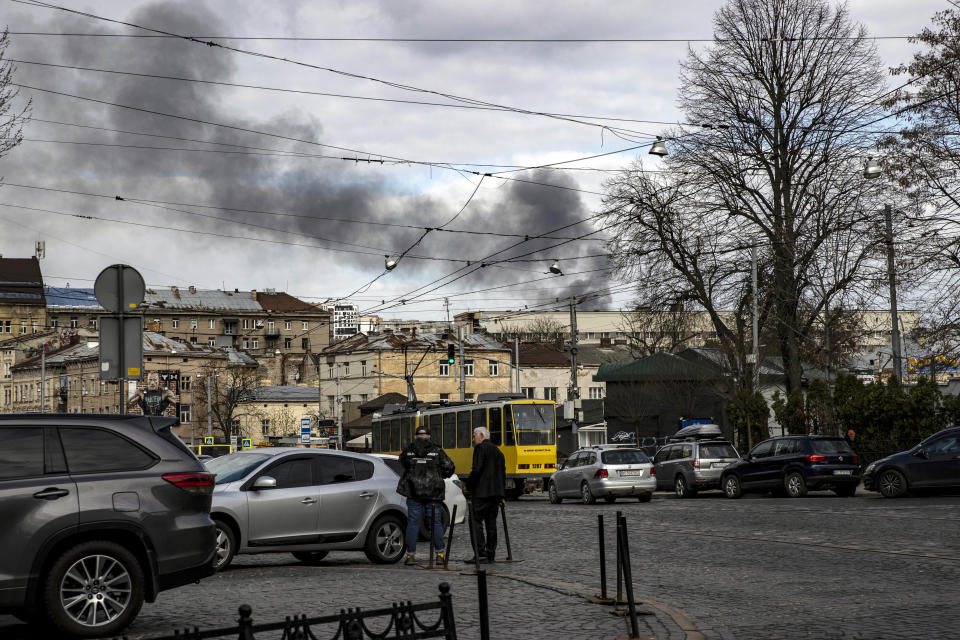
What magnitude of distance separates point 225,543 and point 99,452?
520cm

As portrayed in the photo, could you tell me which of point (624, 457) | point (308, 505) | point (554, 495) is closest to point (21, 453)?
point (308, 505)

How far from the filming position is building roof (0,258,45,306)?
13462 centimetres

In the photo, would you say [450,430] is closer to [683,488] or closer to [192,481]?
[683,488]

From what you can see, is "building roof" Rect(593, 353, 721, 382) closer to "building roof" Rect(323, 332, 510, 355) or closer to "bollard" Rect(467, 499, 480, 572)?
"building roof" Rect(323, 332, 510, 355)

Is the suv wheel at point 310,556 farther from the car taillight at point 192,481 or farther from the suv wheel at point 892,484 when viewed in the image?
the suv wheel at point 892,484

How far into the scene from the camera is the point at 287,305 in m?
158

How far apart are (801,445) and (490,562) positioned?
17099 mm

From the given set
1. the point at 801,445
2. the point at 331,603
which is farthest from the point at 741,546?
the point at 801,445

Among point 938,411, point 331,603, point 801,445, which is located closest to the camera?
point 331,603

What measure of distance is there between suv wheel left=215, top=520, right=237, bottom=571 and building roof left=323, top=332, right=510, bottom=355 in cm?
8695

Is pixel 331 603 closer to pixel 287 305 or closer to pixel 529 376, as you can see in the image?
pixel 529 376

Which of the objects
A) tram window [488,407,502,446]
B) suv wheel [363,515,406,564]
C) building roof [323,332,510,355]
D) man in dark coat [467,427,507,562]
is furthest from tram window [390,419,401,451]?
building roof [323,332,510,355]

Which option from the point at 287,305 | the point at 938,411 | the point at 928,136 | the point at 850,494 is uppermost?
the point at 287,305

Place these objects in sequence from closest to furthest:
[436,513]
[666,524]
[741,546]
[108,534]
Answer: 1. [108,534]
2. [436,513]
3. [741,546]
4. [666,524]
